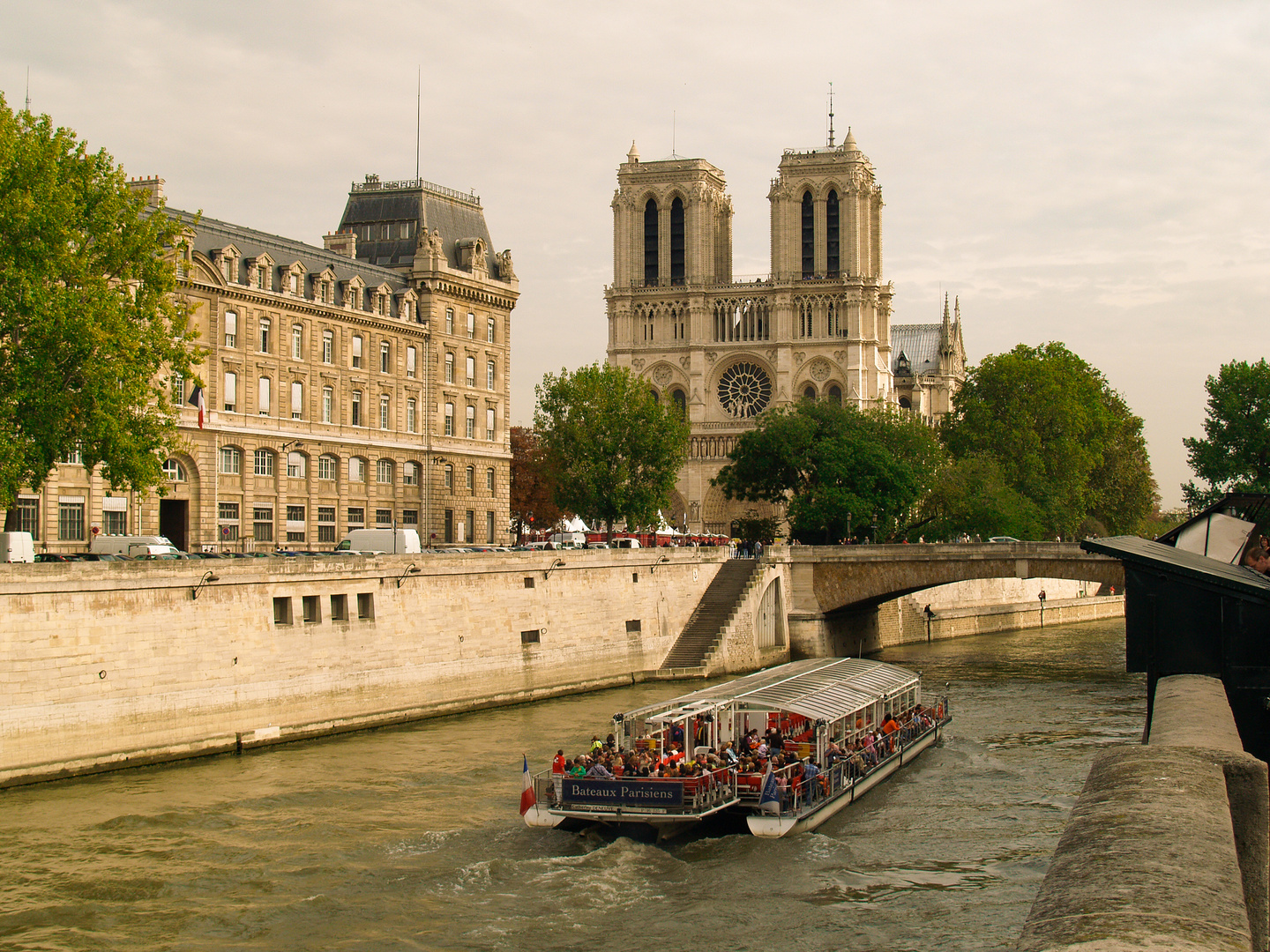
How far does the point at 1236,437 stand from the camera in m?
83.8

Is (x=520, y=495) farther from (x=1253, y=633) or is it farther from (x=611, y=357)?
(x=1253, y=633)

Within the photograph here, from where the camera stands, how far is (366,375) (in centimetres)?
6388

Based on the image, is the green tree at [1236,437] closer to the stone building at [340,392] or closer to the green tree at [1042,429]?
the green tree at [1042,429]

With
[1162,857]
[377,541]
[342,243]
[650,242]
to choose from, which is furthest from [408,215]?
[1162,857]

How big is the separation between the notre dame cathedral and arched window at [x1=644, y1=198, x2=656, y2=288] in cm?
10

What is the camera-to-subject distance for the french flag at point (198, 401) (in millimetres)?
49844

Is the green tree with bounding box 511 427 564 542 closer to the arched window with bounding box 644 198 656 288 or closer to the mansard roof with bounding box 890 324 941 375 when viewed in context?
the arched window with bounding box 644 198 656 288

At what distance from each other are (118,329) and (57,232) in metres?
→ 2.92

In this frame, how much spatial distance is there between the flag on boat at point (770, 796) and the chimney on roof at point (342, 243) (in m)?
48.4

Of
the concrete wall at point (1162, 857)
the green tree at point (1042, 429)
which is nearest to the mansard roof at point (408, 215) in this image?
the green tree at point (1042, 429)

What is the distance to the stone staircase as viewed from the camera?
179 ft

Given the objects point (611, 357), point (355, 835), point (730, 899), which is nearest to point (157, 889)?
point (355, 835)

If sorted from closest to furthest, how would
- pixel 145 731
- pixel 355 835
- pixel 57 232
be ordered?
pixel 355 835 < pixel 145 731 < pixel 57 232

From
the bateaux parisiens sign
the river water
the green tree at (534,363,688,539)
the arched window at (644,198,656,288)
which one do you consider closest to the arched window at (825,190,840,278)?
the arched window at (644,198,656,288)
